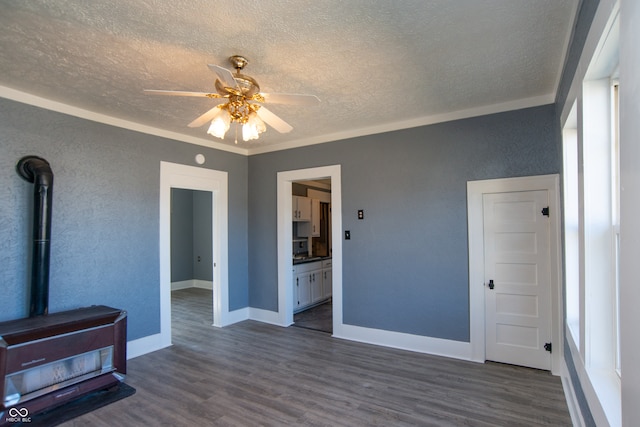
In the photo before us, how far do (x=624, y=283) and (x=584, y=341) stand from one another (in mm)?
910

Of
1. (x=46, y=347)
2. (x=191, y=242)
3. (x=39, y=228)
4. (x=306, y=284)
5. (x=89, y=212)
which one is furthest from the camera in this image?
(x=191, y=242)

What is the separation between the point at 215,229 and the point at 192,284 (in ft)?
14.1

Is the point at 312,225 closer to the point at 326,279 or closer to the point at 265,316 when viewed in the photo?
the point at 326,279

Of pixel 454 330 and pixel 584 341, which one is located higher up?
pixel 584 341

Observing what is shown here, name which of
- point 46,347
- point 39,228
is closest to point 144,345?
point 46,347

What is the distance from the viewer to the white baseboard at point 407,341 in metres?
3.64

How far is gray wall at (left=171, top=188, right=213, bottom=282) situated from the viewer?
8.29 meters

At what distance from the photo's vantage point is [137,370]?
11.4 ft

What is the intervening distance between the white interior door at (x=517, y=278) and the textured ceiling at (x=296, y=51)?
1.06 metres

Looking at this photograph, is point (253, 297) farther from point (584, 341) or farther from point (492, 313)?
point (584, 341)

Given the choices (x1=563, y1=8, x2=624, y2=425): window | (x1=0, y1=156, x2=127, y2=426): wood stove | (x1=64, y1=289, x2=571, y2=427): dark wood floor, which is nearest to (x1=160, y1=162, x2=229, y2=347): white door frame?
(x1=64, y1=289, x2=571, y2=427): dark wood floor

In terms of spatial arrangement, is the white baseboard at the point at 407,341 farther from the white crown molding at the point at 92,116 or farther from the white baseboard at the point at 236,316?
the white crown molding at the point at 92,116

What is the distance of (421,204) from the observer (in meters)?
3.88

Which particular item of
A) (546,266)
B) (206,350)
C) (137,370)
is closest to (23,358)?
(137,370)
